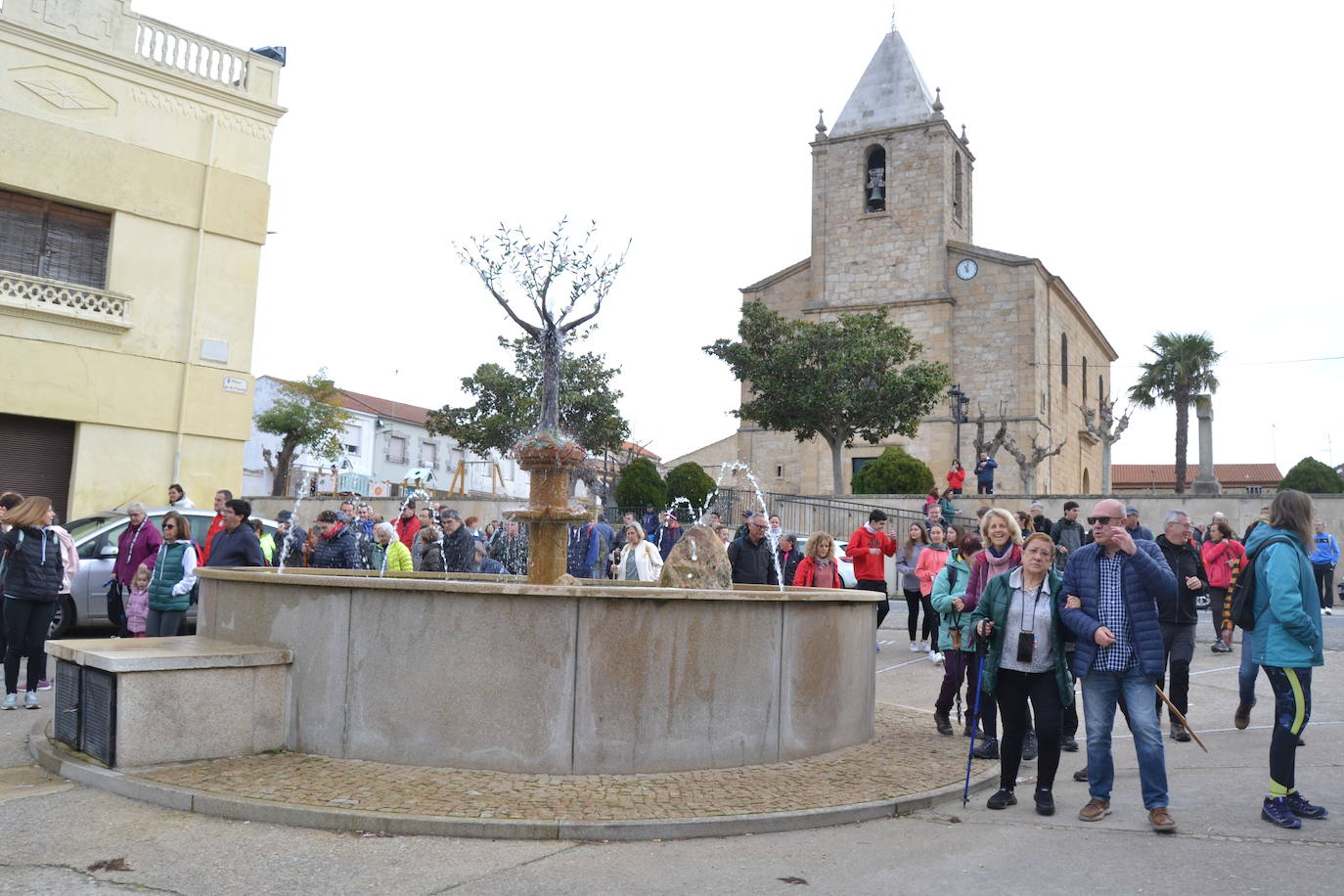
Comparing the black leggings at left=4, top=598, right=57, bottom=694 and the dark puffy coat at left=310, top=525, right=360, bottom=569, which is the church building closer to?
the dark puffy coat at left=310, top=525, right=360, bottom=569

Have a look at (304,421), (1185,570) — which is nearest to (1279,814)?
(1185,570)

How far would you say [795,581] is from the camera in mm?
11469

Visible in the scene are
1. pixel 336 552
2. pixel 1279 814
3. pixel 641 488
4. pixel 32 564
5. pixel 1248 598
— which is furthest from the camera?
pixel 641 488

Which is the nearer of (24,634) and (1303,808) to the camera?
(1303,808)

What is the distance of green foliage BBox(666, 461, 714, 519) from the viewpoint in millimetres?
29938

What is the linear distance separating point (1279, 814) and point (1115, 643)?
1215 mm

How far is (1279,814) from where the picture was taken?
5.76 meters

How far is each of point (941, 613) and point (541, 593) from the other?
3.77 metres

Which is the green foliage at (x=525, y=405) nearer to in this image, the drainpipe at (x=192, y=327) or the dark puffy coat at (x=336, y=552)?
the drainpipe at (x=192, y=327)

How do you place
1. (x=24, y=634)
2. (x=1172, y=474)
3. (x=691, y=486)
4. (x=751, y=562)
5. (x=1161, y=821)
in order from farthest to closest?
1. (x=1172, y=474)
2. (x=691, y=486)
3. (x=751, y=562)
4. (x=24, y=634)
5. (x=1161, y=821)

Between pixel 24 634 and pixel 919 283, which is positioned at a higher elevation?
pixel 919 283

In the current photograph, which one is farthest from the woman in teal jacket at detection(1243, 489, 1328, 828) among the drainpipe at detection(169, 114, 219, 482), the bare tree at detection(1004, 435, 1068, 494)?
the bare tree at detection(1004, 435, 1068, 494)

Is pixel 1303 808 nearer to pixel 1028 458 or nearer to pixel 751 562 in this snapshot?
pixel 751 562

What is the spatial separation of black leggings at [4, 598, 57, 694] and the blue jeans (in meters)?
8.13
